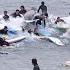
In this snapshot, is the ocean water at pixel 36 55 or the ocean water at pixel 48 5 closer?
the ocean water at pixel 36 55

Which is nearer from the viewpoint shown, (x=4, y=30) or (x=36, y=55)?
(x=36, y=55)

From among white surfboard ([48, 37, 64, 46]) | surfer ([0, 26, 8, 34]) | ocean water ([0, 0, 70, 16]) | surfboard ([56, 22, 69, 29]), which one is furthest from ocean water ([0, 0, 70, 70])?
ocean water ([0, 0, 70, 16])

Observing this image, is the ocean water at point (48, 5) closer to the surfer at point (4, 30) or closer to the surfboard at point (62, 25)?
the surfboard at point (62, 25)

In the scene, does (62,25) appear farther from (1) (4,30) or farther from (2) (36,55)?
(2) (36,55)

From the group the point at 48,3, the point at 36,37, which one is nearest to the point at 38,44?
the point at 36,37

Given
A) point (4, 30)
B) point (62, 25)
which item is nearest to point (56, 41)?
point (62, 25)

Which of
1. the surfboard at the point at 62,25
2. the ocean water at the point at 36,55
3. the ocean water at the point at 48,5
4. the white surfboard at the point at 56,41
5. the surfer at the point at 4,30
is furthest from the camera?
the ocean water at the point at 48,5

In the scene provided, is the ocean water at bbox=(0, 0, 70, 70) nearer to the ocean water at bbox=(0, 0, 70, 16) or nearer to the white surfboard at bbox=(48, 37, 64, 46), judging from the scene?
the white surfboard at bbox=(48, 37, 64, 46)

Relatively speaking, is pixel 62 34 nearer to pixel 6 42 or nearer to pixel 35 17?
pixel 35 17

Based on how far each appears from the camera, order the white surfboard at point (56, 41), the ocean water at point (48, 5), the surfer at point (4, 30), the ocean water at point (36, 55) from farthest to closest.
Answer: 1. the ocean water at point (48, 5)
2. the surfer at point (4, 30)
3. the white surfboard at point (56, 41)
4. the ocean water at point (36, 55)

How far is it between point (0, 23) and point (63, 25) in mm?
3400

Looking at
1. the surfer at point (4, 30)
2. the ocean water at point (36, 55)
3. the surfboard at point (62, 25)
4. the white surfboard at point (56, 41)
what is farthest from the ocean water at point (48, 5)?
the ocean water at point (36, 55)

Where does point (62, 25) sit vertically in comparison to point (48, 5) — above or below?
above

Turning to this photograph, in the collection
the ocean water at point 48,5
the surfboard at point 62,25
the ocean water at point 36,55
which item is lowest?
the ocean water at point 48,5
